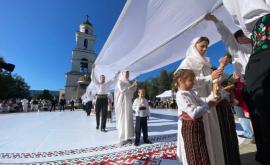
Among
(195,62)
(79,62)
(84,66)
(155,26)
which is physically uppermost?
(79,62)

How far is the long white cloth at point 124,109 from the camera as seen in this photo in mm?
4395

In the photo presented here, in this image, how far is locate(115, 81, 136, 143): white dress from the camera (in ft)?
14.4

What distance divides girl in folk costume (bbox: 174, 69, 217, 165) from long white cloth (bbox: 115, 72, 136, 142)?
2.77m

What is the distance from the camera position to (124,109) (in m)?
4.55

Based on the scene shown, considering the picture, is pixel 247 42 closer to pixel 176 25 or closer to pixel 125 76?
pixel 176 25

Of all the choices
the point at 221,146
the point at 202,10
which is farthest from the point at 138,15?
the point at 221,146

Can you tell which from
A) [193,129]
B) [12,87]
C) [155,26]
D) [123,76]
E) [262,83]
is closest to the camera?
[262,83]

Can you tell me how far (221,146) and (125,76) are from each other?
294 centimetres

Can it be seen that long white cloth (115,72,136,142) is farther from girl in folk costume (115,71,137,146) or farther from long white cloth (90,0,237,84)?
long white cloth (90,0,237,84)

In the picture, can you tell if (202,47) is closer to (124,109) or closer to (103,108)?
(124,109)

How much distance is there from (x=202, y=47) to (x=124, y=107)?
2.87m

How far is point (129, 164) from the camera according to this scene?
286 cm

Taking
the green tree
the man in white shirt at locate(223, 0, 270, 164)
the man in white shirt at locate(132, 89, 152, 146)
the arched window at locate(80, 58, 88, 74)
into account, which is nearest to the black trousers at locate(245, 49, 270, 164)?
the man in white shirt at locate(223, 0, 270, 164)

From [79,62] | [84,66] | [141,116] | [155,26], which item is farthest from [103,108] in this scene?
[79,62]
